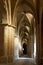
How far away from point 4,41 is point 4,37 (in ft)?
1.09

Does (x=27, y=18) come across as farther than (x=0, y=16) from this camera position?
Yes

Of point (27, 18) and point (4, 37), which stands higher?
point (27, 18)

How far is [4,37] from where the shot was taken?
17.0 meters

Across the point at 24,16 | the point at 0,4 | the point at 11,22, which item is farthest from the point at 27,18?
the point at 0,4

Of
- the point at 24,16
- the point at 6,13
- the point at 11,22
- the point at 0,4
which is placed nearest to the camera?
the point at 0,4

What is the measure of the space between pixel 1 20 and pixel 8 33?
1.34 meters

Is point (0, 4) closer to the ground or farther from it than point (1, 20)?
farther from it

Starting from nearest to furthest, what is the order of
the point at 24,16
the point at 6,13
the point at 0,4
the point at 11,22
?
the point at 0,4
the point at 6,13
the point at 11,22
the point at 24,16

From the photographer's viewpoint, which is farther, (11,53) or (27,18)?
(27,18)

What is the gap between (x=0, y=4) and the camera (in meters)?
15.8

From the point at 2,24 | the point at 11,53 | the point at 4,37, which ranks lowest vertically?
the point at 11,53

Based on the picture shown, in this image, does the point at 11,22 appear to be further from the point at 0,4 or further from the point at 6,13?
the point at 0,4

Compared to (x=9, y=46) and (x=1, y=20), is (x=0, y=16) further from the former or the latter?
(x=9, y=46)

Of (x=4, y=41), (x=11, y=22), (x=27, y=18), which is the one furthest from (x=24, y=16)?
(x=4, y=41)
